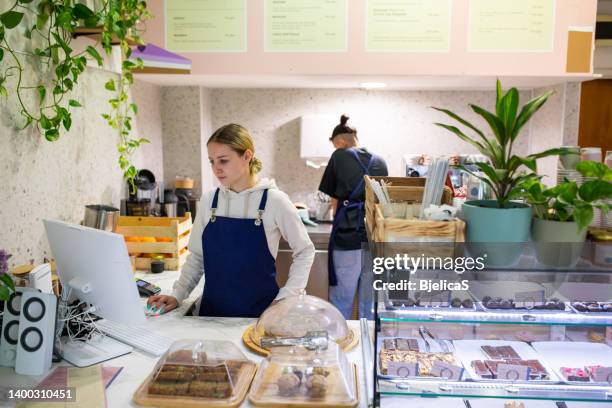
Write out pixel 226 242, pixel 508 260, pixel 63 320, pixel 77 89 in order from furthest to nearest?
pixel 77 89
pixel 226 242
pixel 63 320
pixel 508 260

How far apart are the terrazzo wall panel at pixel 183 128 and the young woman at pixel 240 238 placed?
1643mm

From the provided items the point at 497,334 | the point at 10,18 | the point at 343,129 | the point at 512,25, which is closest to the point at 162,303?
the point at 10,18

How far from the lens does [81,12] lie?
201 cm

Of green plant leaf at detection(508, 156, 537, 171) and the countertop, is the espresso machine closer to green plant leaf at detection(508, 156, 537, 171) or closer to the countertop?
the countertop

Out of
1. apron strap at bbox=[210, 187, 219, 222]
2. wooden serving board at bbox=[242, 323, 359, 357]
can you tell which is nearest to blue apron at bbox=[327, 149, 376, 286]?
apron strap at bbox=[210, 187, 219, 222]

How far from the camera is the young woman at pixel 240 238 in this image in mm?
2152

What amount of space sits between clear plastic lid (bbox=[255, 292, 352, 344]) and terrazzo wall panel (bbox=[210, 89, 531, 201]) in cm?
236

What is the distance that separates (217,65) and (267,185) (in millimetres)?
1215

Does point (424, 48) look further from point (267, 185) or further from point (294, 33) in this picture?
point (267, 185)

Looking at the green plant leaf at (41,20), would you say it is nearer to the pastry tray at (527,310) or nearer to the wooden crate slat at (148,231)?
the wooden crate slat at (148,231)

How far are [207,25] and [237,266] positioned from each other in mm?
1573

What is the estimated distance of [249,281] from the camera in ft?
7.14

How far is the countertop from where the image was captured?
142cm

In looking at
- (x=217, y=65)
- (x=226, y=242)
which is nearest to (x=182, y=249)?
(x=226, y=242)
